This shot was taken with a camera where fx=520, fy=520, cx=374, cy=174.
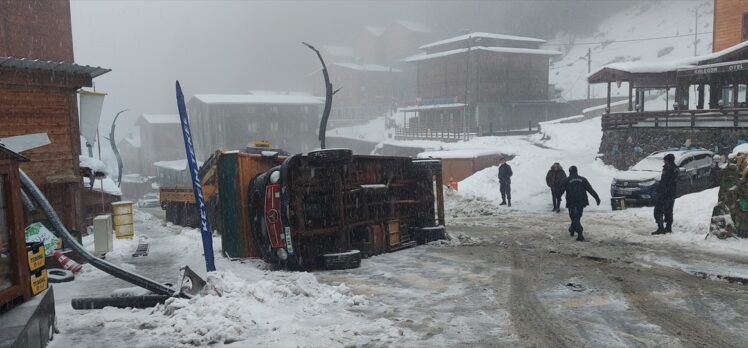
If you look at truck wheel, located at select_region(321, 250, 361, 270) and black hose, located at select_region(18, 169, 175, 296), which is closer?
black hose, located at select_region(18, 169, 175, 296)

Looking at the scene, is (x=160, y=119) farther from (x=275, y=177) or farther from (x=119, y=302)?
(x=119, y=302)

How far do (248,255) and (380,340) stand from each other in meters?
5.60

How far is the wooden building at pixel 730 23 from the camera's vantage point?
29.0 metres

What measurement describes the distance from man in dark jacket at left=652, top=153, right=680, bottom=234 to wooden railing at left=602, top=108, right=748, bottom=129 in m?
12.6

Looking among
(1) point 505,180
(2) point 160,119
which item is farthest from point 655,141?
(2) point 160,119

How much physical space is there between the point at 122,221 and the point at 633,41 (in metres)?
74.7

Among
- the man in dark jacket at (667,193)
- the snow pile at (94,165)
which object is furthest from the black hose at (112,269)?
the man in dark jacket at (667,193)

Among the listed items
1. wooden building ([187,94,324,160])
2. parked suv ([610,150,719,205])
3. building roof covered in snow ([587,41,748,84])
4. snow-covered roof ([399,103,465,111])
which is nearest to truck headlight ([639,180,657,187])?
parked suv ([610,150,719,205])

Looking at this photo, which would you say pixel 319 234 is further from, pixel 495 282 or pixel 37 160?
pixel 37 160

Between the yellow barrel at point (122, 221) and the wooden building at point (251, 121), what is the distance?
4688cm

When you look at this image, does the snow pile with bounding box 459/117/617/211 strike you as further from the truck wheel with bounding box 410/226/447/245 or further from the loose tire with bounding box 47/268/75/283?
the loose tire with bounding box 47/268/75/283

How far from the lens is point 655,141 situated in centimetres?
2561

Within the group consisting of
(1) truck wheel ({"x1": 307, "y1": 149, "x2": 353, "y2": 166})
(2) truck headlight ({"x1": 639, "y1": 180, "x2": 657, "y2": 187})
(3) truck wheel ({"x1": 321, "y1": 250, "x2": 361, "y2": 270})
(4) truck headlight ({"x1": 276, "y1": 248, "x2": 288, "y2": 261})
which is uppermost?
(1) truck wheel ({"x1": 307, "y1": 149, "x2": 353, "y2": 166})

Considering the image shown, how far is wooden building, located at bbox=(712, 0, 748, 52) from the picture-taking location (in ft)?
95.1
